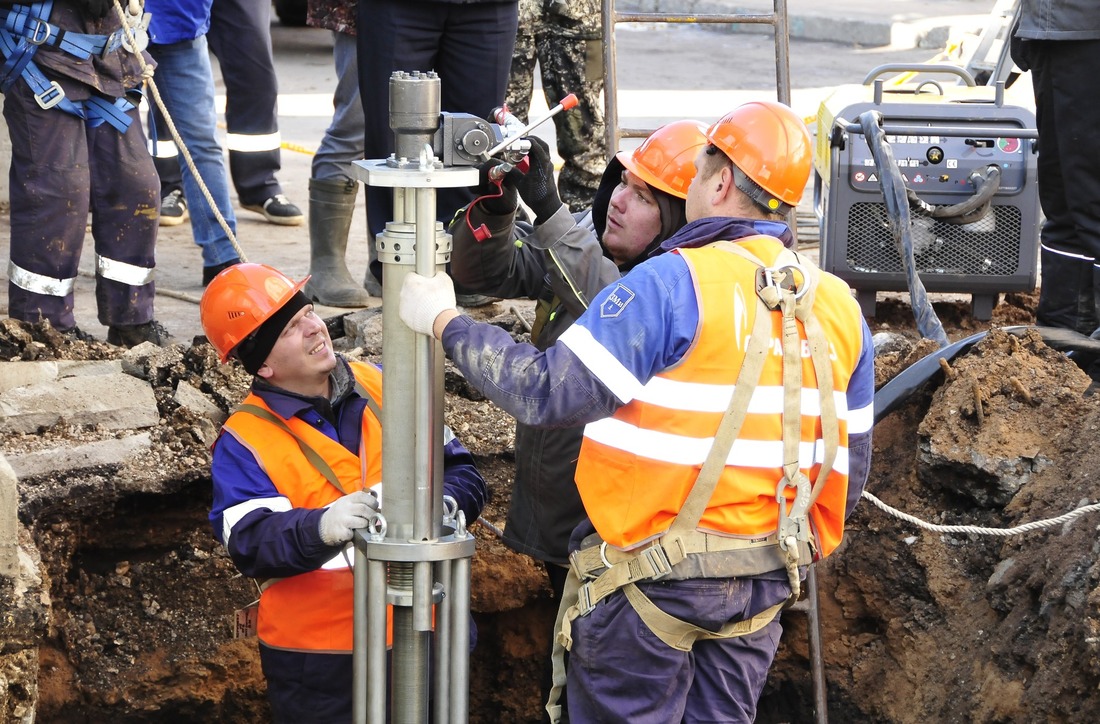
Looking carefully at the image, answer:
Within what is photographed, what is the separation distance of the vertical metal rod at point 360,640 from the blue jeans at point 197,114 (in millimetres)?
3961

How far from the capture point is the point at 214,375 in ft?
Answer: 15.2

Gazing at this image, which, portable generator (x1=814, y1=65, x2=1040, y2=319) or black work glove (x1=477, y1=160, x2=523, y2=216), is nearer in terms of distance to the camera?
black work glove (x1=477, y1=160, x2=523, y2=216)

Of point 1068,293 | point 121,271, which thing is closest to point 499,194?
point 121,271

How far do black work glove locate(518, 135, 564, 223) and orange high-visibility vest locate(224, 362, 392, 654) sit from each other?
73 centimetres

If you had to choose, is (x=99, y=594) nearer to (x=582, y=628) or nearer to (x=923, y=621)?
(x=582, y=628)

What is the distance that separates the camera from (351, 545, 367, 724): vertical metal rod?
2.86 meters

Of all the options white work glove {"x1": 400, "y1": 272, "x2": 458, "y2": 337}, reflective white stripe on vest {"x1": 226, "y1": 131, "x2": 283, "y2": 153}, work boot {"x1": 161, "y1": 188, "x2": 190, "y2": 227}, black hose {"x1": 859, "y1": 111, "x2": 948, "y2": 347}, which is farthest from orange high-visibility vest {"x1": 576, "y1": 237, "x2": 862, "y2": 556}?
work boot {"x1": 161, "y1": 188, "x2": 190, "y2": 227}

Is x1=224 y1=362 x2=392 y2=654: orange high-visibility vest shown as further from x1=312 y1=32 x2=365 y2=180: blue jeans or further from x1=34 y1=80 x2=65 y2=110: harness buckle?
x1=312 y1=32 x2=365 y2=180: blue jeans

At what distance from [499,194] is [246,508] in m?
1.02

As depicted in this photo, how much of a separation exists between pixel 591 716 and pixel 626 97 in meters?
10.2

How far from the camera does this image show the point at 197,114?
263 inches

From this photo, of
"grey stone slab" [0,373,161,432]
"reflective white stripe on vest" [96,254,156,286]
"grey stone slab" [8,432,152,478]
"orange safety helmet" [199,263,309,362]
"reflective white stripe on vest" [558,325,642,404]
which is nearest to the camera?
"reflective white stripe on vest" [558,325,642,404]

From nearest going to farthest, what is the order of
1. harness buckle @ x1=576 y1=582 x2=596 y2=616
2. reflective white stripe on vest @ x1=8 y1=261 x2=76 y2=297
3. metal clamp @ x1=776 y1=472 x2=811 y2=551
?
1. metal clamp @ x1=776 y1=472 x2=811 y2=551
2. harness buckle @ x1=576 y1=582 x2=596 y2=616
3. reflective white stripe on vest @ x1=8 y1=261 x2=76 y2=297

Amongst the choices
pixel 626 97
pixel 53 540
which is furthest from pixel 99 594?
pixel 626 97
